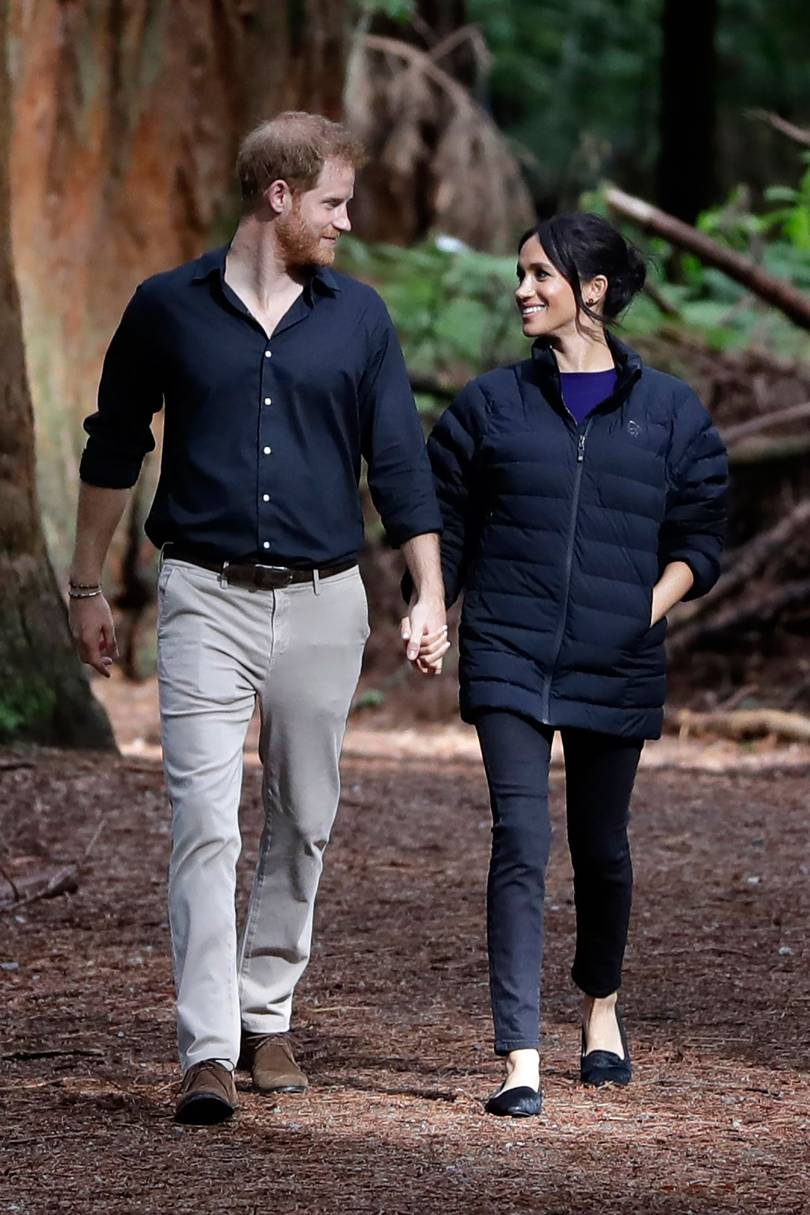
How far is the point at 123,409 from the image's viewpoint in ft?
15.6

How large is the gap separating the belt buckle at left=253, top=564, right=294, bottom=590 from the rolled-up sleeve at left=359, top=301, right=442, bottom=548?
27 centimetres

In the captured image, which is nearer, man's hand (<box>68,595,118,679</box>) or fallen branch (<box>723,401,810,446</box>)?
man's hand (<box>68,595,118,679</box>)

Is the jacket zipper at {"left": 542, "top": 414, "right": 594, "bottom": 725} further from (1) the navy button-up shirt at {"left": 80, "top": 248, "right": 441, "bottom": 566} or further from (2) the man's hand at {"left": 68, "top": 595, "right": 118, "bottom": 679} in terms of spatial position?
(2) the man's hand at {"left": 68, "top": 595, "right": 118, "bottom": 679}

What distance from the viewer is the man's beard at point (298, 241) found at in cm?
462

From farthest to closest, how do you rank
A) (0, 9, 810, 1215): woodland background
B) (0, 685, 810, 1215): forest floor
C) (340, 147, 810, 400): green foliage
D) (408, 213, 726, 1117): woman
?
(340, 147, 810, 400): green foliage, (408, 213, 726, 1117): woman, (0, 9, 810, 1215): woodland background, (0, 685, 810, 1215): forest floor

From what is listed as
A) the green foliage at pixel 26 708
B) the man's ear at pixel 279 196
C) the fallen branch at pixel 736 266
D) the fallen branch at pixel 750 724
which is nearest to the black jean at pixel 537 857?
the man's ear at pixel 279 196

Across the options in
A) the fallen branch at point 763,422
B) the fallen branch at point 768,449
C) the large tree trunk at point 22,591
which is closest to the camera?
the large tree trunk at point 22,591

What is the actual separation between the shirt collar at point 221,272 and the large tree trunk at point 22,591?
14.6ft

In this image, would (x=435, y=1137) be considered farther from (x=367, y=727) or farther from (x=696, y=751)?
(x=367, y=727)

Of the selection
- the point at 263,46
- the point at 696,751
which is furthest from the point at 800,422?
the point at 263,46

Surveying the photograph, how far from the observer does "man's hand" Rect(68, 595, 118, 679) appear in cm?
482

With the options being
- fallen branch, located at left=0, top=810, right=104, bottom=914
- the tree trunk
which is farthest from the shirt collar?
the tree trunk

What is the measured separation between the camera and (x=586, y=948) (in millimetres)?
4867

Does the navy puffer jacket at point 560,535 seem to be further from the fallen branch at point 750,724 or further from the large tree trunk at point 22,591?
the fallen branch at point 750,724
